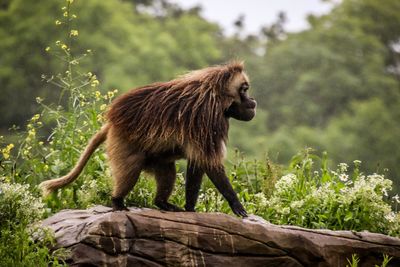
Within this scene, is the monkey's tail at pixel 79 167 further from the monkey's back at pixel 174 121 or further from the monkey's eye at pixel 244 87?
the monkey's eye at pixel 244 87

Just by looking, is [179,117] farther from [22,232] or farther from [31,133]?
[31,133]

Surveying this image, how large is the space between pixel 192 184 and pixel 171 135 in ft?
2.13

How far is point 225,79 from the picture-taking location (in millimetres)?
8938

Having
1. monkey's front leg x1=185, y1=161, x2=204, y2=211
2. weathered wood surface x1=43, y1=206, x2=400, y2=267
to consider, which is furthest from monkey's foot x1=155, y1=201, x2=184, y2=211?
weathered wood surface x1=43, y1=206, x2=400, y2=267

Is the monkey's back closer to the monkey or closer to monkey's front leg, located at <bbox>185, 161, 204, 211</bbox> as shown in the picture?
the monkey

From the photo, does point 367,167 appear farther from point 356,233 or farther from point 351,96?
point 356,233

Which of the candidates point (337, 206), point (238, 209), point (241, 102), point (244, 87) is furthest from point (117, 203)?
point (337, 206)

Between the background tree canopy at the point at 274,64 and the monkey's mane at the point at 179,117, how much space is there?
26925 mm

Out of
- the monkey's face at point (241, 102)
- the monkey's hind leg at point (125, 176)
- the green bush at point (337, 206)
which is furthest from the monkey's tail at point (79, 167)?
the green bush at point (337, 206)

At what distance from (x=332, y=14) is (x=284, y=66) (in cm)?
783

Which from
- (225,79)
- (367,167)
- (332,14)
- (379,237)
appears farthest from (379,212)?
(332,14)

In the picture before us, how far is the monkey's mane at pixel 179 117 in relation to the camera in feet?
27.9

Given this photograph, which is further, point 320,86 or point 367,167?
point 320,86

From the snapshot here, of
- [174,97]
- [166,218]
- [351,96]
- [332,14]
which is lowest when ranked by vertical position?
[166,218]
